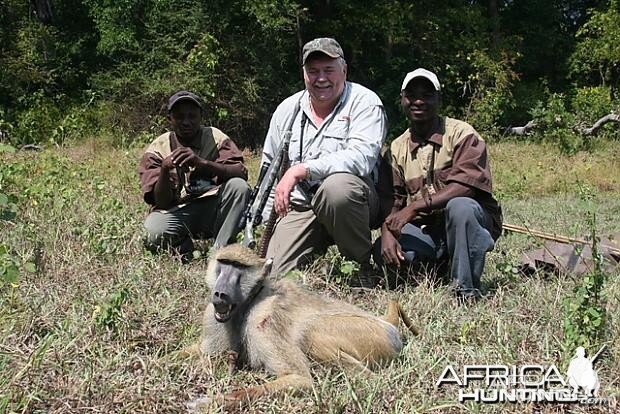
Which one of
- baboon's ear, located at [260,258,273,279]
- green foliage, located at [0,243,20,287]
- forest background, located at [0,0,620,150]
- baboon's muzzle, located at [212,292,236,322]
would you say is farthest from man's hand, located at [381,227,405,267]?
forest background, located at [0,0,620,150]

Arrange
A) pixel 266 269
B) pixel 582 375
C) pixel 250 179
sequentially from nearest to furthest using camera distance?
pixel 582 375 → pixel 266 269 → pixel 250 179

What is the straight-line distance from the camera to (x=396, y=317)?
3.19m

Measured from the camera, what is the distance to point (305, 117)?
163 inches

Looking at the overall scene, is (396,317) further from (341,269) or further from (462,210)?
(462,210)

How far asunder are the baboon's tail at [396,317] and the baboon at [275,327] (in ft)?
0.60

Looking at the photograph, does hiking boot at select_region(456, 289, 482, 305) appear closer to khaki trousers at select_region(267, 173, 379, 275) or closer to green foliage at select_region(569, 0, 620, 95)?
khaki trousers at select_region(267, 173, 379, 275)

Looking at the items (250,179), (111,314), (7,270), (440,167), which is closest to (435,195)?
(440,167)

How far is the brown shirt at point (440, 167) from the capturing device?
3.86m

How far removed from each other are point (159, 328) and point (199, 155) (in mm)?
1764

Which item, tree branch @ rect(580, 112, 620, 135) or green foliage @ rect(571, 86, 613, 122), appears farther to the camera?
green foliage @ rect(571, 86, 613, 122)

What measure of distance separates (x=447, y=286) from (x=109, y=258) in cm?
202

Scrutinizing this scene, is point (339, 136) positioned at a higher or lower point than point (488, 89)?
higher

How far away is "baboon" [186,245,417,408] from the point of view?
2.73m

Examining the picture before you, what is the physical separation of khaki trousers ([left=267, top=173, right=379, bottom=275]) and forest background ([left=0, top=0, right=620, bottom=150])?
31.6ft
